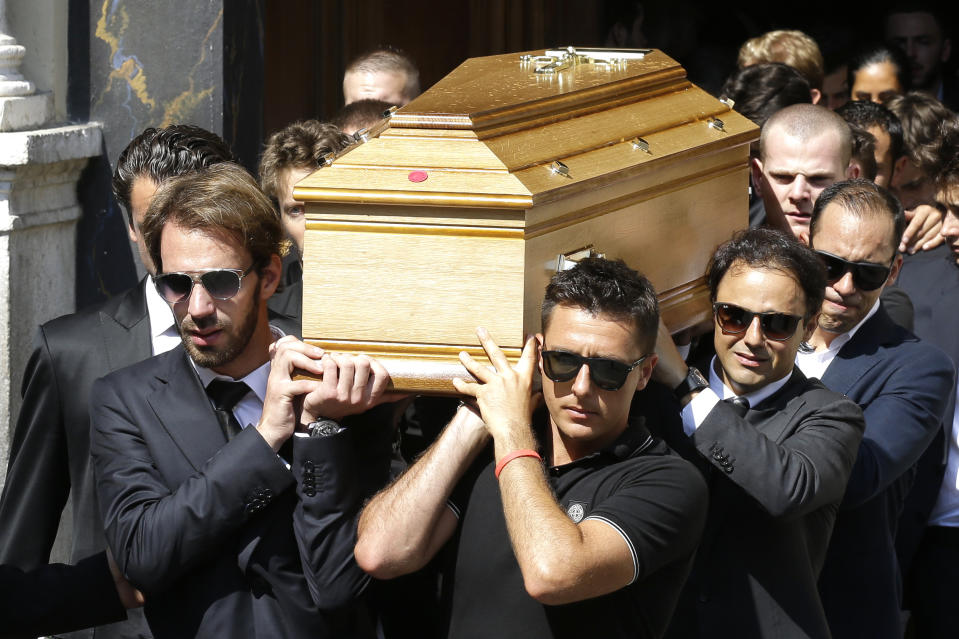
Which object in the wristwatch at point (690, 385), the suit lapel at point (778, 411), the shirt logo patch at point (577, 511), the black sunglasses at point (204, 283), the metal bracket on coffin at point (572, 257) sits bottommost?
the shirt logo patch at point (577, 511)

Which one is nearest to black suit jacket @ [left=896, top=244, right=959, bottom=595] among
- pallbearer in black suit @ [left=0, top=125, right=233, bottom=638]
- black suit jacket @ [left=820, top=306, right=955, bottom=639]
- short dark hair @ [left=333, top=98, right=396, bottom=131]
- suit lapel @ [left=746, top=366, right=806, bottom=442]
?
black suit jacket @ [left=820, top=306, right=955, bottom=639]

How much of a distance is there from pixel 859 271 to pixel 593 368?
104 centimetres

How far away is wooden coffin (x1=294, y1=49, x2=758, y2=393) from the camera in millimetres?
2762

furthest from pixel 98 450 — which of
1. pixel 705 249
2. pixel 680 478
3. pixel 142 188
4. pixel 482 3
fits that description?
pixel 482 3

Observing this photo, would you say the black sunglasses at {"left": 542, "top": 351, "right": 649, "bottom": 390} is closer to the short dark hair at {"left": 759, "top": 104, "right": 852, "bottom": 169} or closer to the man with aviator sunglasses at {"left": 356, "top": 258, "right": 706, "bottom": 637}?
the man with aviator sunglasses at {"left": 356, "top": 258, "right": 706, "bottom": 637}

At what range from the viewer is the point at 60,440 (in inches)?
128

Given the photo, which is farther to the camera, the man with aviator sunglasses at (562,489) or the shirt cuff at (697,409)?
the shirt cuff at (697,409)

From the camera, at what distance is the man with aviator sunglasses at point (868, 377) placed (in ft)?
11.1

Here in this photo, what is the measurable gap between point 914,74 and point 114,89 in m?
4.94

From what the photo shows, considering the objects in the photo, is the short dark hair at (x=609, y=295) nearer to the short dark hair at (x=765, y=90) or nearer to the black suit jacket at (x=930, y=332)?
the black suit jacket at (x=930, y=332)

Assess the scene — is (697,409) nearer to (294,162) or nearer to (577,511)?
(577,511)

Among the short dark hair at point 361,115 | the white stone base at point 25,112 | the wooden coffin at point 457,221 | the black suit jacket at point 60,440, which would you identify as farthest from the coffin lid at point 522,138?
the white stone base at point 25,112

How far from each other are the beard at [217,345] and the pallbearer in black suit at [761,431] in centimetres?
91

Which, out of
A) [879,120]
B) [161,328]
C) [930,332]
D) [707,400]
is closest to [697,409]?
[707,400]
